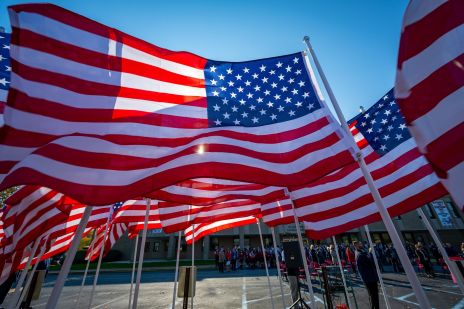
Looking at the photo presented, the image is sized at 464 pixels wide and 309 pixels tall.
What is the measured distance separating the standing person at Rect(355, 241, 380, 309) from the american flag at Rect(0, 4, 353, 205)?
19.2 feet

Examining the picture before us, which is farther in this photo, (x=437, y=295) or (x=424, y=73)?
(x=437, y=295)

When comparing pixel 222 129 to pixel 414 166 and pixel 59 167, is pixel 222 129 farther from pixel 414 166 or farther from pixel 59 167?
pixel 414 166

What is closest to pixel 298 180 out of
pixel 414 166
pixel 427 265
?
pixel 414 166

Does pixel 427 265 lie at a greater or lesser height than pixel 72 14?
lesser

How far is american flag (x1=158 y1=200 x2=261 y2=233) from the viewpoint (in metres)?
6.89

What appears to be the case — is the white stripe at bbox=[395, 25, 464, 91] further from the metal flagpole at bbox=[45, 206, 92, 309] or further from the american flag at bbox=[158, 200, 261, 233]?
the american flag at bbox=[158, 200, 261, 233]

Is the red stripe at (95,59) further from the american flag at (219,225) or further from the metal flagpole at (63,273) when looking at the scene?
the american flag at (219,225)

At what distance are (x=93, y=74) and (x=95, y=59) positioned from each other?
0.25m

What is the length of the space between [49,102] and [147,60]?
1.61 metres

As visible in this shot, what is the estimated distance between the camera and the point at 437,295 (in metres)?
10.1

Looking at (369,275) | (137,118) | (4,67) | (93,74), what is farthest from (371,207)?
(4,67)

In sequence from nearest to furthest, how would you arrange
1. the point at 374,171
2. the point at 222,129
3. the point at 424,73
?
the point at 424,73 → the point at 222,129 → the point at 374,171

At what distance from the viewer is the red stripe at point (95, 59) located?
310 centimetres

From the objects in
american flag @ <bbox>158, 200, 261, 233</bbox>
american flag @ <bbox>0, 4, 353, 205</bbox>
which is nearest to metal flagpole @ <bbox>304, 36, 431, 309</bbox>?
american flag @ <bbox>0, 4, 353, 205</bbox>
